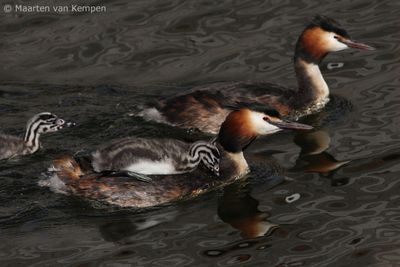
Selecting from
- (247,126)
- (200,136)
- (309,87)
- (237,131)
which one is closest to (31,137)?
(200,136)

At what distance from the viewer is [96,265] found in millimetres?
8656

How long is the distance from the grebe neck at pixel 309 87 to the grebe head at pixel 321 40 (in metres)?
0.10

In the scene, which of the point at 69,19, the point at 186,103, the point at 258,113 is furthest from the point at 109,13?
the point at 258,113

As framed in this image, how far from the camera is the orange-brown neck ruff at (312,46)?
1217 centimetres

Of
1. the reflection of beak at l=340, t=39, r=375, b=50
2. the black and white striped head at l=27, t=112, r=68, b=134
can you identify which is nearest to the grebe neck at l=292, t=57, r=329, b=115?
the reflection of beak at l=340, t=39, r=375, b=50

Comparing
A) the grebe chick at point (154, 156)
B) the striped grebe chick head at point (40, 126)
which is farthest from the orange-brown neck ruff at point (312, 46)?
the striped grebe chick head at point (40, 126)

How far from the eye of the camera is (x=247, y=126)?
1042cm

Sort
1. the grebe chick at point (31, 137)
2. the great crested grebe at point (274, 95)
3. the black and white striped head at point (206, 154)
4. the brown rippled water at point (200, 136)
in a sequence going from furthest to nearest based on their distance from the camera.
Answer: the great crested grebe at point (274, 95) → the grebe chick at point (31, 137) → the black and white striped head at point (206, 154) → the brown rippled water at point (200, 136)

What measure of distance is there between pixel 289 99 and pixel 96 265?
3.97 metres

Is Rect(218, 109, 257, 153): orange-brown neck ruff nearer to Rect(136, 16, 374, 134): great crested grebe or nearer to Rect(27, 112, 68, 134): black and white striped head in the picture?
Rect(136, 16, 374, 134): great crested grebe

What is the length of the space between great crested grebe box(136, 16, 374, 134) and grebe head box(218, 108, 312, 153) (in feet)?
2.39

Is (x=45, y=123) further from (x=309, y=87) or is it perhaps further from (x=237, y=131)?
(x=309, y=87)

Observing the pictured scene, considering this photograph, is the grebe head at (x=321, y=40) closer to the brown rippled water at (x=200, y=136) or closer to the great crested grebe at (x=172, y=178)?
the brown rippled water at (x=200, y=136)

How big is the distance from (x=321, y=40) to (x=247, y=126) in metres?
2.22
